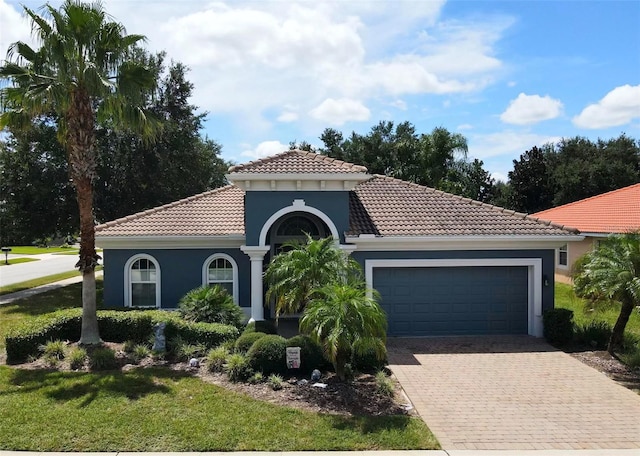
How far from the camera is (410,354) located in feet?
40.7

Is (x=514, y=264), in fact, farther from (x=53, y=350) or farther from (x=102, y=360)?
(x=53, y=350)

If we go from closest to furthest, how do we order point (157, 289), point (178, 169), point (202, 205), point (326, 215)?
point (326, 215)
point (157, 289)
point (202, 205)
point (178, 169)

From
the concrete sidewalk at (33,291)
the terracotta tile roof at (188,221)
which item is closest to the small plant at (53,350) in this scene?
the terracotta tile roof at (188,221)

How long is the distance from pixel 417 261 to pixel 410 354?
117 inches

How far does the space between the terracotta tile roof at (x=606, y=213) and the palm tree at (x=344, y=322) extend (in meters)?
16.8

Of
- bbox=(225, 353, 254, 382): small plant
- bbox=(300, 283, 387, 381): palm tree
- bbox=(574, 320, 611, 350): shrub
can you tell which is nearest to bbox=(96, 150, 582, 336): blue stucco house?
bbox=(574, 320, 611, 350): shrub

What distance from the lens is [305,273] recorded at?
34.6ft

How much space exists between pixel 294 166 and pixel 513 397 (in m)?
8.15

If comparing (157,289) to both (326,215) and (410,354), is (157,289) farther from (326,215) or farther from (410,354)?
(410,354)

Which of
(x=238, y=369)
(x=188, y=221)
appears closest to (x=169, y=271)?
(x=188, y=221)

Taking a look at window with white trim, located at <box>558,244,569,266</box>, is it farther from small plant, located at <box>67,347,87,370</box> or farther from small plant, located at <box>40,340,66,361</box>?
small plant, located at <box>40,340,66,361</box>

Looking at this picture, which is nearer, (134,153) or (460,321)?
(460,321)

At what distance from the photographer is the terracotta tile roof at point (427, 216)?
14289mm

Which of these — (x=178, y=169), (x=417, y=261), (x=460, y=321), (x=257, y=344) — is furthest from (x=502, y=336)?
(x=178, y=169)
